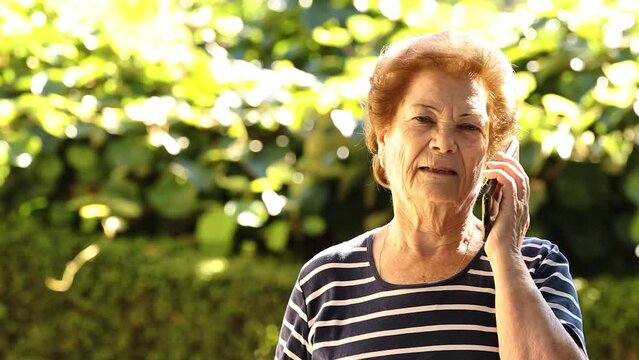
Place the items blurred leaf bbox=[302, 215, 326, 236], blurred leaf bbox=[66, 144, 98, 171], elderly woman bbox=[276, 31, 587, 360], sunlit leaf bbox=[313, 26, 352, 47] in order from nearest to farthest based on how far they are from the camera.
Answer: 1. elderly woman bbox=[276, 31, 587, 360]
2. blurred leaf bbox=[302, 215, 326, 236]
3. blurred leaf bbox=[66, 144, 98, 171]
4. sunlit leaf bbox=[313, 26, 352, 47]

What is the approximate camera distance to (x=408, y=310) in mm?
2307

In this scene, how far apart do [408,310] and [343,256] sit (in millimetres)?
235

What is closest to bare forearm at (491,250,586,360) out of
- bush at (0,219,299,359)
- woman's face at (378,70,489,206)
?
woman's face at (378,70,489,206)

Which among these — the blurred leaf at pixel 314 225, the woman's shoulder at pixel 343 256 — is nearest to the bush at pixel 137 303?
the blurred leaf at pixel 314 225

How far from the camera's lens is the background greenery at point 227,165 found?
4742 mm

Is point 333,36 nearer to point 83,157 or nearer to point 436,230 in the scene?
point 83,157

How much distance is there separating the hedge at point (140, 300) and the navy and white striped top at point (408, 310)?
2.12 m

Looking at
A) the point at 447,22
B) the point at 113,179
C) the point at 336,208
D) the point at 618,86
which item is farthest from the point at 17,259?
the point at 618,86

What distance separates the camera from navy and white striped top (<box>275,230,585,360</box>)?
223 cm

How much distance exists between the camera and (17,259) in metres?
5.41

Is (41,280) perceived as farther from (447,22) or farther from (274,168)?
(447,22)

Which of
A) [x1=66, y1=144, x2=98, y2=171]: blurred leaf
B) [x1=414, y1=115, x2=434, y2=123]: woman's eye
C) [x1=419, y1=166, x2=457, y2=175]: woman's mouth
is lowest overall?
[x1=419, y1=166, x2=457, y2=175]: woman's mouth

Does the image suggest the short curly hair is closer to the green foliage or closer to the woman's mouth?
the woman's mouth

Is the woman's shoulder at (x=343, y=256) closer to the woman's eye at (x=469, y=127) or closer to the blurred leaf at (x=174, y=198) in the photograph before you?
the woman's eye at (x=469, y=127)
